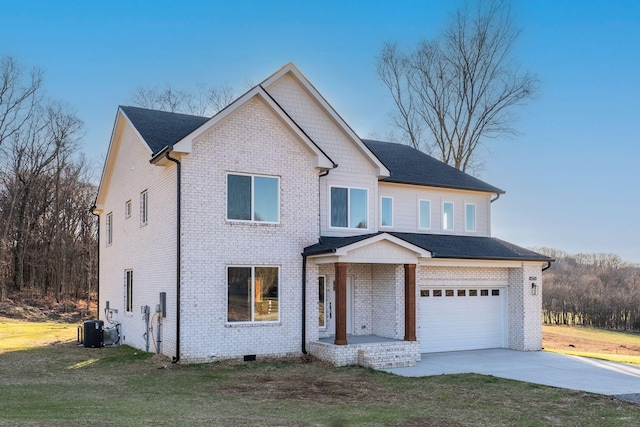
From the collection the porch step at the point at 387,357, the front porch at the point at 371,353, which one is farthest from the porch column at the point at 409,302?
the porch step at the point at 387,357

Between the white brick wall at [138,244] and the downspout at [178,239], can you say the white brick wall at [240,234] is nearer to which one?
the downspout at [178,239]

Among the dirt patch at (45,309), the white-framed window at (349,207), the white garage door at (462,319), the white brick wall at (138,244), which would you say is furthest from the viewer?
the dirt patch at (45,309)

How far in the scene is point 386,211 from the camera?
19547 mm

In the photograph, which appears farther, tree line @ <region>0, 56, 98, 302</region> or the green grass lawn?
tree line @ <region>0, 56, 98, 302</region>

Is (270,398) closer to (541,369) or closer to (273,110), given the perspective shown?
(541,369)

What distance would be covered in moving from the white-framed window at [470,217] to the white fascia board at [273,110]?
6.82 metres

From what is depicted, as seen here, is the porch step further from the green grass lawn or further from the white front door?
the white front door

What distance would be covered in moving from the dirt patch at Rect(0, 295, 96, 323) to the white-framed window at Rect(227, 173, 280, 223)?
2111cm

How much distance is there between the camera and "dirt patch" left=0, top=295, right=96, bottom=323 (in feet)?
110

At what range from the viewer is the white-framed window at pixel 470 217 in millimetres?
21375

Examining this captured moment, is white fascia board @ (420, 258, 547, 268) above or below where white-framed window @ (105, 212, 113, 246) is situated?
below

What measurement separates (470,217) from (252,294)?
9503 mm

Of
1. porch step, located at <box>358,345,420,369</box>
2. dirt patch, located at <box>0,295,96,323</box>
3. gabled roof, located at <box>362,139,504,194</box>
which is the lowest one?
dirt patch, located at <box>0,295,96,323</box>

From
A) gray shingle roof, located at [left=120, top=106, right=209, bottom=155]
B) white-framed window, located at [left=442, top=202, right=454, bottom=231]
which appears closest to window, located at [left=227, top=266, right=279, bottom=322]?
gray shingle roof, located at [left=120, top=106, right=209, bottom=155]
